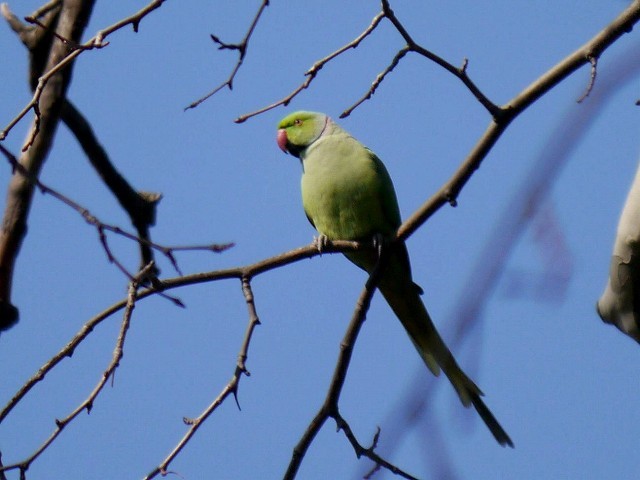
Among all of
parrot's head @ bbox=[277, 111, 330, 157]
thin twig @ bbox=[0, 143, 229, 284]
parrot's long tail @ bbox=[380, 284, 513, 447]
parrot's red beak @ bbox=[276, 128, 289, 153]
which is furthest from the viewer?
parrot's red beak @ bbox=[276, 128, 289, 153]

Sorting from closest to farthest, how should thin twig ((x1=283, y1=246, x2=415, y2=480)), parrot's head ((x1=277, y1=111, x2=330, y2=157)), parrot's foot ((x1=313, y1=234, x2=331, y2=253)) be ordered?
thin twig ((x1=283, y1=246, x2=415, y2=480)) < parrot's foot ((x1=313, y1=234, x2=331, y2=253)) < parrot's head ((x1=277, y1=111, x2=330, y2=157))

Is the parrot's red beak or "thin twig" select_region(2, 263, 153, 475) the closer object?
"thin twig" select_region(2, 263, 153, 475)

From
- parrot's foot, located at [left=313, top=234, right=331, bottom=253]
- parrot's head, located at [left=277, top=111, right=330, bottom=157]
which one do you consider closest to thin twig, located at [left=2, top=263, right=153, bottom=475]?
parrot's foot, located at [left=313, top=234, right=331, bottom=253]

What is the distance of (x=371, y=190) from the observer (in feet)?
12.7

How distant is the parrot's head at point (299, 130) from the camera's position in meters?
4.60

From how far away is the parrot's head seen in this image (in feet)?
15.1

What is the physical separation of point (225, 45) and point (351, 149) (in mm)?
1463

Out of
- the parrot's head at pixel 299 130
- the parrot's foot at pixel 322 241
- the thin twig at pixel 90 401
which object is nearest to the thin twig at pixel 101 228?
the thin twig at pixel 90 401

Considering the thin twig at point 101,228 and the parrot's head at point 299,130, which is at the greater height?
the parrot's head at point 299,130

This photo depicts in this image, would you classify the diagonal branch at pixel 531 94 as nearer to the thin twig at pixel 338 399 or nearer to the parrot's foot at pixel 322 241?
the thin twig at pixel 338 399

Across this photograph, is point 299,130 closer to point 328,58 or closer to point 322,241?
point 322,241

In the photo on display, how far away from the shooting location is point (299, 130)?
15.3ft

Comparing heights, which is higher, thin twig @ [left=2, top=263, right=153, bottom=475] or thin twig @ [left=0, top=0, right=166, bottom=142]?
thin twig @ [left=0, top=0, right=166, bottom=142]

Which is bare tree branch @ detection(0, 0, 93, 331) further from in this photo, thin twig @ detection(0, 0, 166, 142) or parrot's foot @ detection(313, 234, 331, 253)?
parrot's foot @ detection(313, 234, 331, 253)
